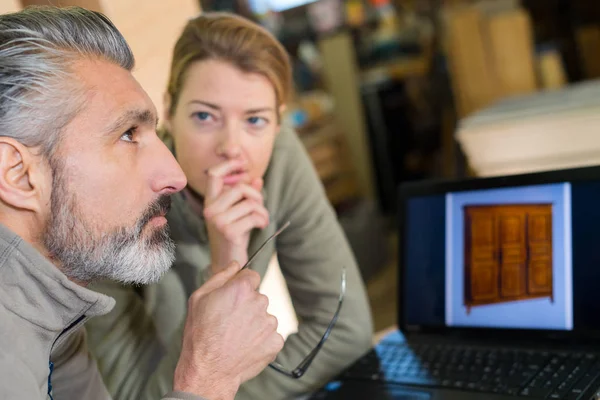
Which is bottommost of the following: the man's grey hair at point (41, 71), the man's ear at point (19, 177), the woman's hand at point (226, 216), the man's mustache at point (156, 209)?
the woman's hand at point (226, 216)

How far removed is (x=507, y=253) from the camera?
887 millimetres

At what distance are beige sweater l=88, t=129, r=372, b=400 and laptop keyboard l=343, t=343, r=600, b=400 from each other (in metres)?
0.07

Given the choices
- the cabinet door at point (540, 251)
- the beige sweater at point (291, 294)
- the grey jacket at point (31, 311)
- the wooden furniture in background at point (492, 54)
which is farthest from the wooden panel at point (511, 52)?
the grey jacket at point (31, 311)

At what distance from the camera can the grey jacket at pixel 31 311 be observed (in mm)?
570

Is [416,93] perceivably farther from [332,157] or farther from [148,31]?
[148,31]

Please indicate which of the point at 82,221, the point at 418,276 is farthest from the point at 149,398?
the point at 418,276

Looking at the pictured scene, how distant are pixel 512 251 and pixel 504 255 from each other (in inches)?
0.5

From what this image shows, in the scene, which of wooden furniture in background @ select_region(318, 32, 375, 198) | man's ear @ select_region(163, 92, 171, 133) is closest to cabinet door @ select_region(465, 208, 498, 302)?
man's ear @ select_region(163, 92, 171, 133)

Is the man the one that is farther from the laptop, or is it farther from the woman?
the laptop

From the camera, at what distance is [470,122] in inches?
51.6

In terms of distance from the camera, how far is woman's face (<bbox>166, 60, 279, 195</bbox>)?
86 centimetres

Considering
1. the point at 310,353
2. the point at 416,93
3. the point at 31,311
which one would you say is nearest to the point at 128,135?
the point at 31,311

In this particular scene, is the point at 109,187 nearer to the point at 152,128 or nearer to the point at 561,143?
the point at 152,128

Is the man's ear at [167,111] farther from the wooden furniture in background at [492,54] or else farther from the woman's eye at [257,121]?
the wooden furniture in background at [492,54]
